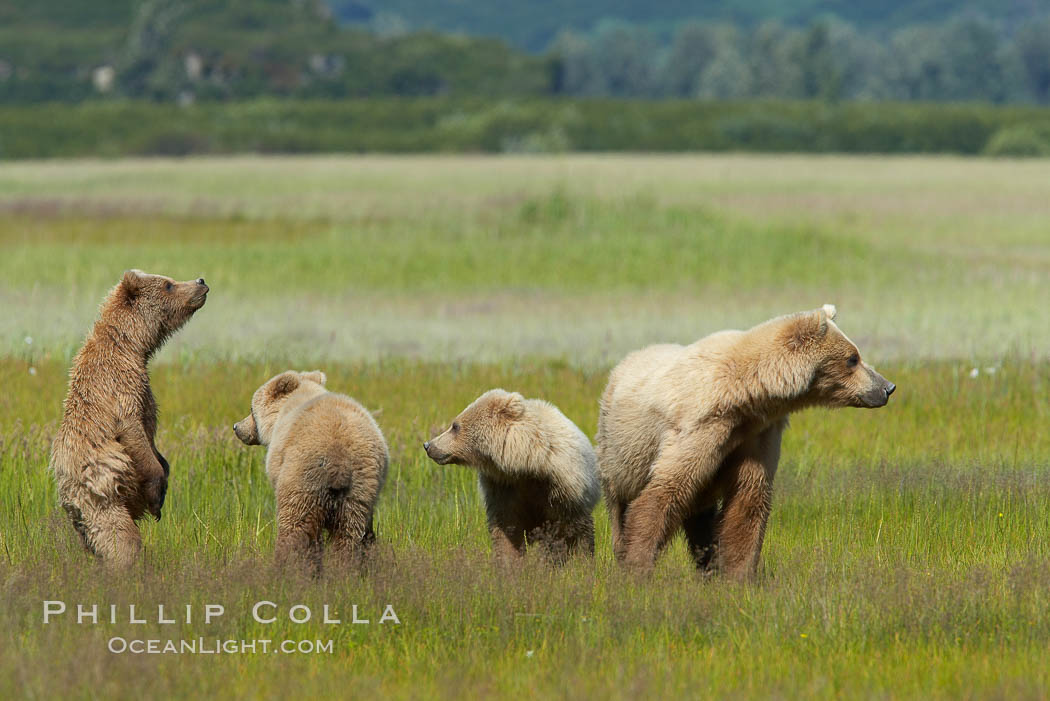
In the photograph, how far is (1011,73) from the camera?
570 feet

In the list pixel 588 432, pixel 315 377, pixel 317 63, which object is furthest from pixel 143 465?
pixel 317 63

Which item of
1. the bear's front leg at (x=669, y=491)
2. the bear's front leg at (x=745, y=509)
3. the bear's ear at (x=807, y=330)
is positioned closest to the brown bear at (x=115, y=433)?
the bear's front leg at (x=669, y=491)

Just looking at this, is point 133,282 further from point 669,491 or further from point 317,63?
point 317,63

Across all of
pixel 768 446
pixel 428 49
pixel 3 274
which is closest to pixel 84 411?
pixel 768 446

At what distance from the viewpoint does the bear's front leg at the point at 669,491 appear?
6980 mm

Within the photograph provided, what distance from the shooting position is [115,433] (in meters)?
7.12

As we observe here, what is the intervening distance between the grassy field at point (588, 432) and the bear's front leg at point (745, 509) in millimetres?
148

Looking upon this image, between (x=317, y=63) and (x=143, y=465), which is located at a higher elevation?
(x=317, y=63)

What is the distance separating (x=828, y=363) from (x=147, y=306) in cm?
340

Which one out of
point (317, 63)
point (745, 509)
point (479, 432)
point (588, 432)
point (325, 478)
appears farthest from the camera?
point (317, 63)

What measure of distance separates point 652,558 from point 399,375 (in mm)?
7061

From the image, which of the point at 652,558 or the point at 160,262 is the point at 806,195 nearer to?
the point at 160,262

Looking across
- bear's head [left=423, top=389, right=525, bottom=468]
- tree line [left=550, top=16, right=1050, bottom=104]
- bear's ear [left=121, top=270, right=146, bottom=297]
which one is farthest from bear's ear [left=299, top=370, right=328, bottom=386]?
tree line [left=550, top=16, right=1050, bottom=104]

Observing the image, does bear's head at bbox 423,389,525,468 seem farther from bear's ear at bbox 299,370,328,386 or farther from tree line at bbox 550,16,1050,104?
tree line at bbox 550,16,1050,104
